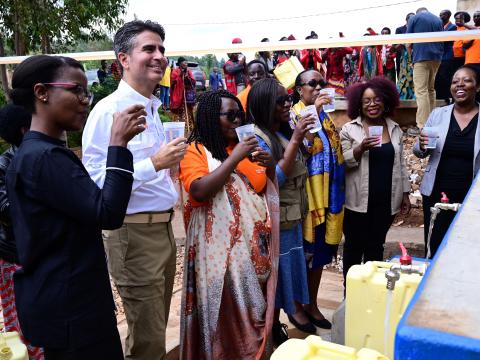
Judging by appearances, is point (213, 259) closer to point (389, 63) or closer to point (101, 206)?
point (101, 206)

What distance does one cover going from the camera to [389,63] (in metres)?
9.83

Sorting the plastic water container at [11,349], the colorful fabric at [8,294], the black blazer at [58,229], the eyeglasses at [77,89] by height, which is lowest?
the colorful fabric at [8,294]

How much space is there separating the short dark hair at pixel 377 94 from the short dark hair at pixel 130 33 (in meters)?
1.69

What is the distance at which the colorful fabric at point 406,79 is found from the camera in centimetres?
897

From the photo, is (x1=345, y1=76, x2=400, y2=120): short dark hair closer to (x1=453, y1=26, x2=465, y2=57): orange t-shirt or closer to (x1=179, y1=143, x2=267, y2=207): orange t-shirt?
(x1=179, y1=143, x2=267, y2=207): orange t-shirt

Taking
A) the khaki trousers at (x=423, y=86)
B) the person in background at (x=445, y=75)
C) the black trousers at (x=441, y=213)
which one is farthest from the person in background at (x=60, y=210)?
the person in background at (x=445, y=75)

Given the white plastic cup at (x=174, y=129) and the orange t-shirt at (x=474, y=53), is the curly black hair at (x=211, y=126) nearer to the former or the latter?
the white plastic cup at (x=174, y=129)

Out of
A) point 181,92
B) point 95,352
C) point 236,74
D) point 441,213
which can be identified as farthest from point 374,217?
point 181,92

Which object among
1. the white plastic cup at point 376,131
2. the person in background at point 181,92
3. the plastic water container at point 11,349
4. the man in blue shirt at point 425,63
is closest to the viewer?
the plastic water container at point 11,349

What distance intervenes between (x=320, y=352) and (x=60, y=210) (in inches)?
36.8

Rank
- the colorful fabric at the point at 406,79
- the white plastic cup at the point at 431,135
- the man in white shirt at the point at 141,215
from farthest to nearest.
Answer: the colorful fabric at the point at 406,79 → the white plastic cup at the point at 431,135 → the man in white shirt at the point at 141,215

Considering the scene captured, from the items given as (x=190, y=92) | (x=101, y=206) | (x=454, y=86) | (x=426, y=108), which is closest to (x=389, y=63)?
(x=426, y=108)

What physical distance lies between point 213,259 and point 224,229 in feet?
0.53

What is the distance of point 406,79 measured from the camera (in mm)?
9180
